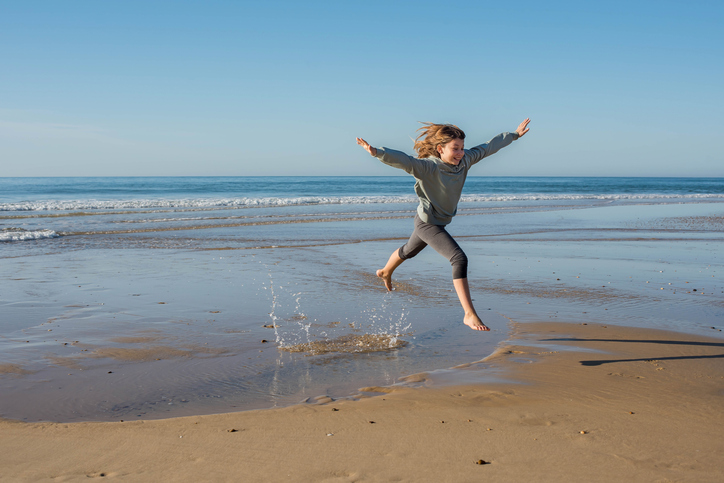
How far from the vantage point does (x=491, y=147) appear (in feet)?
19.9

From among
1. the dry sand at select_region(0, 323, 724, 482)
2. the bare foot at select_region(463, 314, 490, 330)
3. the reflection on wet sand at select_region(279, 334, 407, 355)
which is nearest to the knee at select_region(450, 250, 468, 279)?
the bare foot at select_region(463, 314, 490, 330)

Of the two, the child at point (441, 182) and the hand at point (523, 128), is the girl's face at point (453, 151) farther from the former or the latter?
the hand at point (523, 128)

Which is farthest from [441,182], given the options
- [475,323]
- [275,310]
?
[275,310]

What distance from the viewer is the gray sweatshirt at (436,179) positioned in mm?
5168

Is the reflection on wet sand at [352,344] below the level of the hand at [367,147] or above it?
below

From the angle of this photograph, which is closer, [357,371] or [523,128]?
[357,371]

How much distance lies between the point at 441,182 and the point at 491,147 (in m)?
0.98

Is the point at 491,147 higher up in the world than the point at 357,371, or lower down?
higher up

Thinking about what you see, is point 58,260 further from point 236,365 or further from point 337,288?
point 236,365

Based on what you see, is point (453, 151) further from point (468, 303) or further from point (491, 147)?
point (468, 303)

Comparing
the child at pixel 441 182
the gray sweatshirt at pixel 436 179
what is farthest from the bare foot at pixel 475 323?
the gray sweatshirt at pixel 436 179

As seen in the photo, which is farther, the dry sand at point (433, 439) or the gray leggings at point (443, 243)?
the gray leggings at point (443, 243)

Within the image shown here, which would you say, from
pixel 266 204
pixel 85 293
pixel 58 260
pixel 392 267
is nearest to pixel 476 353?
pixel 392 267

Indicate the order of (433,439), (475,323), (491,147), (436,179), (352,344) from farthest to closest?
(491,147), (352,344), (436,179), (475,323), (433,439)
